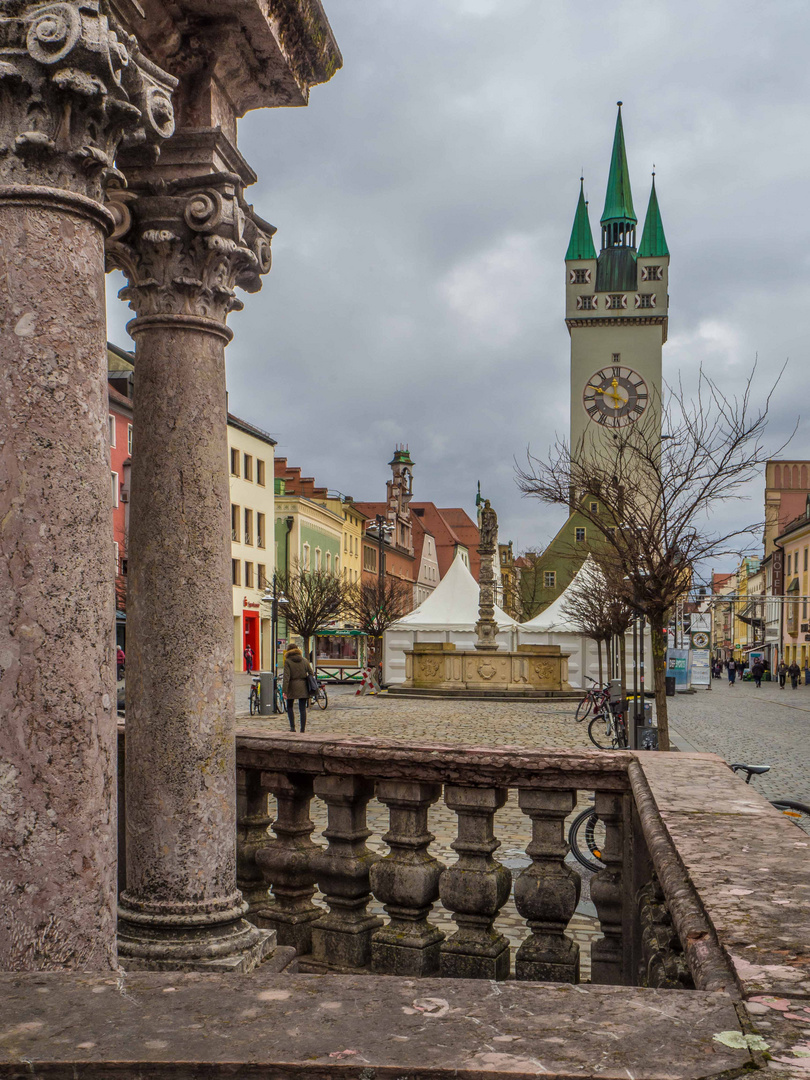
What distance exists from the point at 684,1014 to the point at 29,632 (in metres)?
1.78

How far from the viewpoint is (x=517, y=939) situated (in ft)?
19.6

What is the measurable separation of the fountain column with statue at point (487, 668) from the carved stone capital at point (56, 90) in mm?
29980

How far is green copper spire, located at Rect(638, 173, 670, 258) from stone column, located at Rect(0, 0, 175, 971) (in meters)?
80.0

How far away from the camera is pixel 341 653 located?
66.0 m

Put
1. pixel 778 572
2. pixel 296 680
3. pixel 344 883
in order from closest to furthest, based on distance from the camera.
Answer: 1. pixel 344 883
2. pixel 296 680
3. pixel 778 572

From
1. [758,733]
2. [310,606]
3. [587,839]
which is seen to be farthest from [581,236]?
[587,839]

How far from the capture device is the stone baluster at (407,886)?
3533 millimetres

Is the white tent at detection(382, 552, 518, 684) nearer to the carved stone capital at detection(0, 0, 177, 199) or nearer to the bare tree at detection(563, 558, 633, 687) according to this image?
the bare tree at detection(563, 558, 633, 687)

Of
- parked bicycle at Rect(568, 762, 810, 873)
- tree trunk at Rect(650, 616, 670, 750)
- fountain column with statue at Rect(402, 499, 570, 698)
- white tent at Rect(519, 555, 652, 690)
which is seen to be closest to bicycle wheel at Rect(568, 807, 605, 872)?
parked bicycle at Rect(568, 762, 810, 873)

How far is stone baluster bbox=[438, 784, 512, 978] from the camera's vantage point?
345 centimetres

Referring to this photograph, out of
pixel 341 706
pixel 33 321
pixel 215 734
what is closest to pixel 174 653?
pixel 215 734

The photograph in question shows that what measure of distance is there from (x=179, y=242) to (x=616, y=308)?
76.9 meters

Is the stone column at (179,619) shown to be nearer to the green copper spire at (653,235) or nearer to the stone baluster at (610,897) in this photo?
the stone baluster at (610,897)

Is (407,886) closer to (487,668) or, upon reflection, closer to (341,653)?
(487,668)
